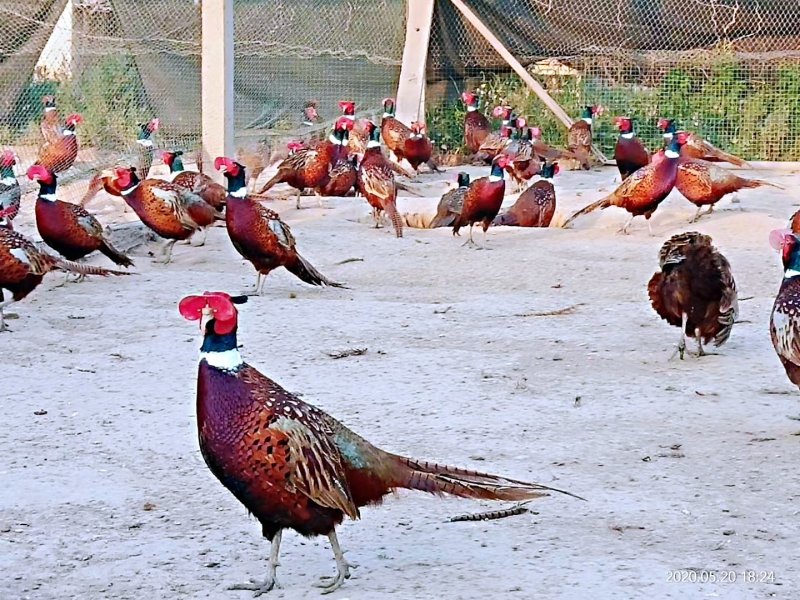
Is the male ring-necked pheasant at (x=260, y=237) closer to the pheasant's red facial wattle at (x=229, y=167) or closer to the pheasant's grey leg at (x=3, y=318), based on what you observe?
the pheasant's red facial wattle at (x=229, y=167)

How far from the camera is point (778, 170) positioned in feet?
43.6

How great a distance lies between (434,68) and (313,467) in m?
12.3

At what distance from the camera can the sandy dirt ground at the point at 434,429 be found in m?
3.25

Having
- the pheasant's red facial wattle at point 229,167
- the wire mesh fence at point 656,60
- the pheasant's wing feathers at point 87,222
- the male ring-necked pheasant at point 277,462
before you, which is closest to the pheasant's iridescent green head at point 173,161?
the pheasant's wing feathers at point 87,222

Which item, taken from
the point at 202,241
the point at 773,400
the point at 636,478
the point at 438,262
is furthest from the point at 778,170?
the point at 636,478

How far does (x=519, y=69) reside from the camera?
1413cm

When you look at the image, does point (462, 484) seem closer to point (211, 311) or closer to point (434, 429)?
point (211, 311)

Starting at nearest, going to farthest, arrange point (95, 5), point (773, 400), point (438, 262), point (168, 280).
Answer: point (773, 400) → point (168, 280) → point (438, 262) → point (95, 5)

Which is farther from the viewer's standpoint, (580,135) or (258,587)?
(580,135)

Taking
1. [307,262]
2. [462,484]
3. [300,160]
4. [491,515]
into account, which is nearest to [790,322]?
[491,515]

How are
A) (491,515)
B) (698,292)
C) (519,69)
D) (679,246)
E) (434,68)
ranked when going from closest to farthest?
(491,515)
(698,292)
(679,246)
(519,69)
(434,68)

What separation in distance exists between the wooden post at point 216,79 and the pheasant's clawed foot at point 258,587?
774cm

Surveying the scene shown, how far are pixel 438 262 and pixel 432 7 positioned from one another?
6643mm

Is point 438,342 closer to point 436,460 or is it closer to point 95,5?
point 436,460
